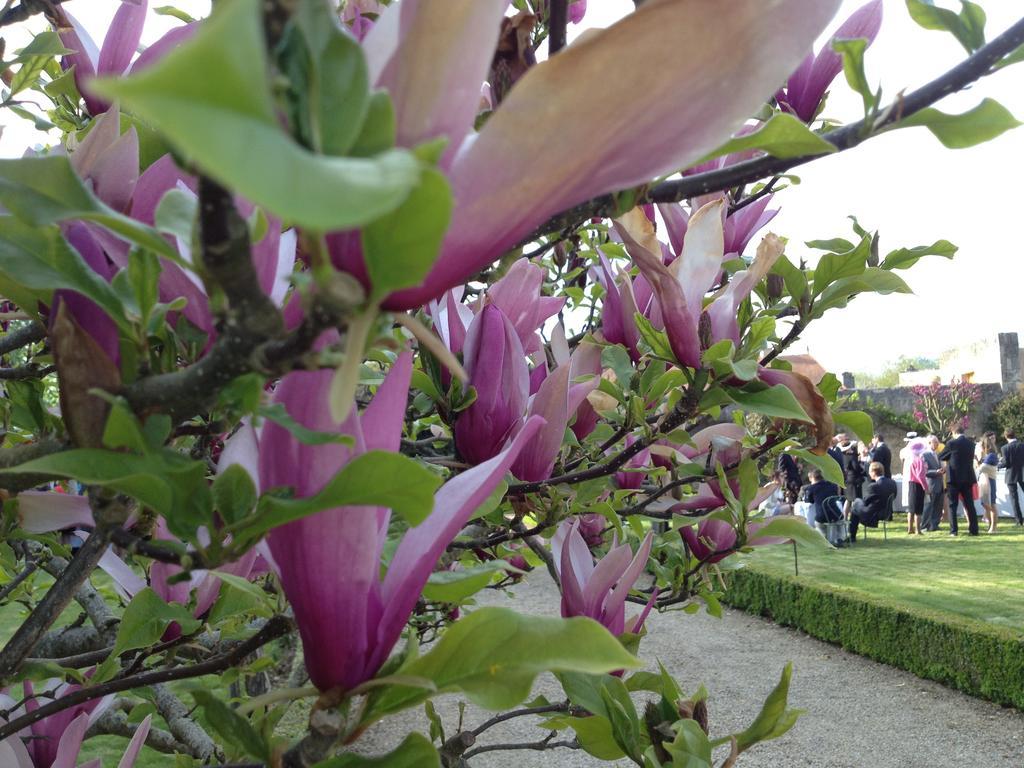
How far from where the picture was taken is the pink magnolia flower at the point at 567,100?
0.36 metres

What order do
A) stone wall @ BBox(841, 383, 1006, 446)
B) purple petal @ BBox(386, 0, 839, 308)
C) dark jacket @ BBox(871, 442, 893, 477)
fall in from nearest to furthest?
purple petal @ BBox(386, 0, 839, 308) < dark jacket @ BBox(871, 442, 893, 477) < stone wall @ BBox(841, 383, 1006, 446)

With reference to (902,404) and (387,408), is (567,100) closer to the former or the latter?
(387,408)

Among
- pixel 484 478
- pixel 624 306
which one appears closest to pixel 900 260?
pixel 624 306

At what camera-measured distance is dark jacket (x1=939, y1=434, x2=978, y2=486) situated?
12.2m

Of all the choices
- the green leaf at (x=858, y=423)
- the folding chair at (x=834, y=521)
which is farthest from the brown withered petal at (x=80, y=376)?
the folding chair at (x=834, y=521)

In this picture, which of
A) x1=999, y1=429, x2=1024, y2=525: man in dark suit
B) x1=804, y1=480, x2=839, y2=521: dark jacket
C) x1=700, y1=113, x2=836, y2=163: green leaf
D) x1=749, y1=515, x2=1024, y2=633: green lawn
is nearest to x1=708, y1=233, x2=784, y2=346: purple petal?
x1=700, y1=113, x2=836, y2=163: green leaf

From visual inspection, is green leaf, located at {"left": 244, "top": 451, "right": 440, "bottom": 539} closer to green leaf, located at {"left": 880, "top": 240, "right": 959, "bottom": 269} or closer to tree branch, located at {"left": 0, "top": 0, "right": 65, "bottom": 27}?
tree branch, located at {"left": 0, "top": 0, "right": 65, "bottom": 27}

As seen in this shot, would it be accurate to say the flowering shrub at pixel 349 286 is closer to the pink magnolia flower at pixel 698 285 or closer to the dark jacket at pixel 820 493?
the pink magnolia flower at pixel 698 285

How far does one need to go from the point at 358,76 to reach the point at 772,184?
124 cm

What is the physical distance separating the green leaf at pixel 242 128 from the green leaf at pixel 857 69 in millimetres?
411

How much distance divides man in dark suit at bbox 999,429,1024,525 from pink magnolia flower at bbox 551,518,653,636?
13.1 m

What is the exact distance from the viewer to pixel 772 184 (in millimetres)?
1440

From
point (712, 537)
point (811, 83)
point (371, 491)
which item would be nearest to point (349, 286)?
point (371, 491)

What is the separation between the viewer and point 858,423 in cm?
120
